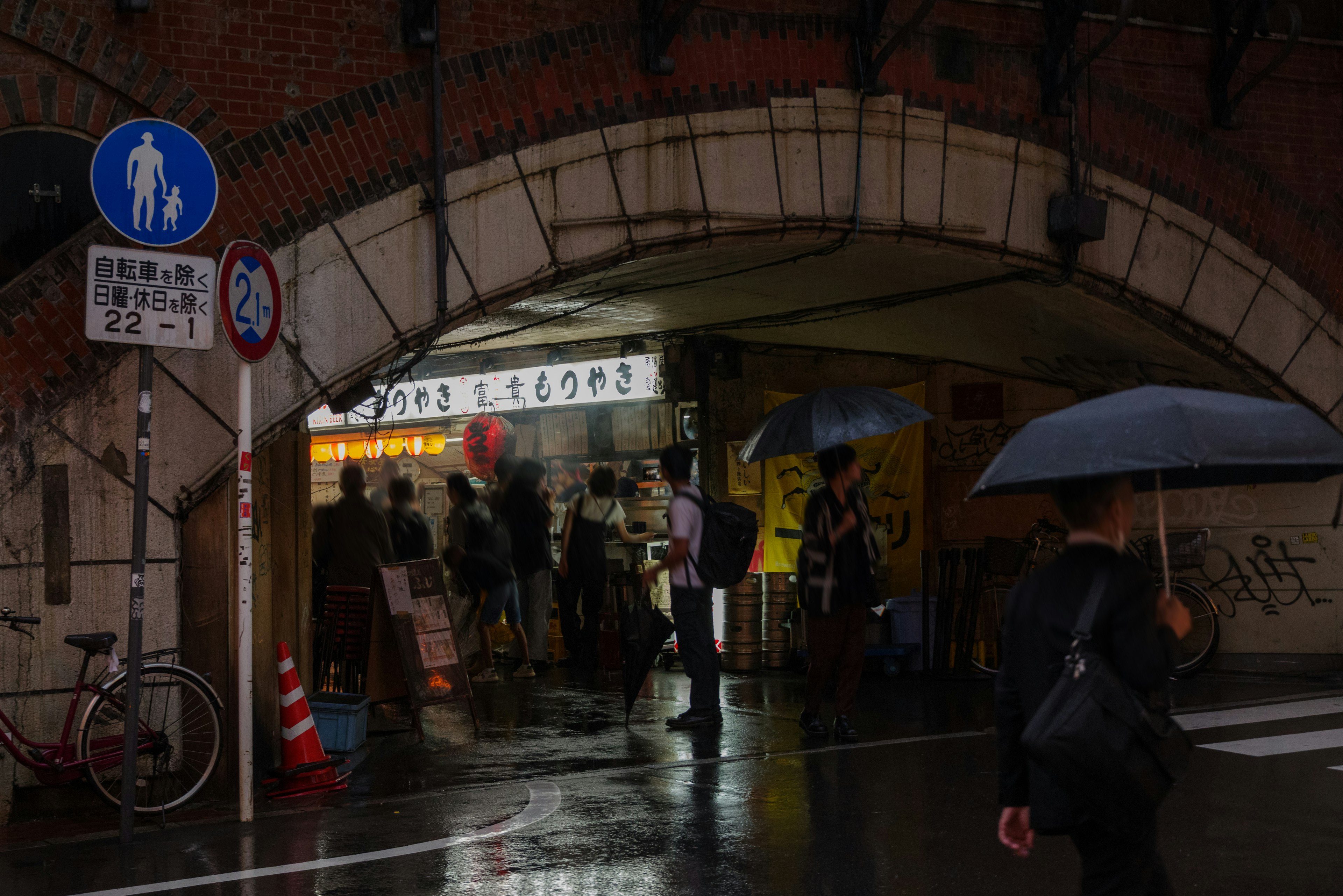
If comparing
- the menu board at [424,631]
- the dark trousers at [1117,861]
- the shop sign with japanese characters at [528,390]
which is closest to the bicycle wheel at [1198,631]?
the shop sign with japanese characters at [528,390]

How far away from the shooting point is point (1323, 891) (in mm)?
5227

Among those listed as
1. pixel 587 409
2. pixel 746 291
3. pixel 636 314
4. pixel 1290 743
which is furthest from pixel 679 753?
pixel 587 409

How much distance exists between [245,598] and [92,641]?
0.84 meters

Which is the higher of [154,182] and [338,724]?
[154,182]

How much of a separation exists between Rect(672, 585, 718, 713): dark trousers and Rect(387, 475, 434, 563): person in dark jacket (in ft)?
12.8

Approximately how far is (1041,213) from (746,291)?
2.97 metres

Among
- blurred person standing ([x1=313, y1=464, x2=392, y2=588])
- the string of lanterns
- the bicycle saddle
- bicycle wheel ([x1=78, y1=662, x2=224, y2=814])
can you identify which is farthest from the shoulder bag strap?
the string of lanterns

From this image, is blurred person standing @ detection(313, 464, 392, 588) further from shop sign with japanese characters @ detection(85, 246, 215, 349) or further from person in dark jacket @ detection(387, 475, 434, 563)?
shop sign with japanese characters @ detection(85, 246, 215, 349)

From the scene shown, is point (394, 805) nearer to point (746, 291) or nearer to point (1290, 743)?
point (1290, 743)

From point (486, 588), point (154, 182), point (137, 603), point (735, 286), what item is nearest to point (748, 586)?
point (486, 588)

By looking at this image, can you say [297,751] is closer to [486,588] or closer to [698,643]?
[698,643]

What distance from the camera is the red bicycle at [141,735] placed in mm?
7141

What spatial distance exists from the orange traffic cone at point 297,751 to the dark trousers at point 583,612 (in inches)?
243

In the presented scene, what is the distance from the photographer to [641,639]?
9836 millimetres
